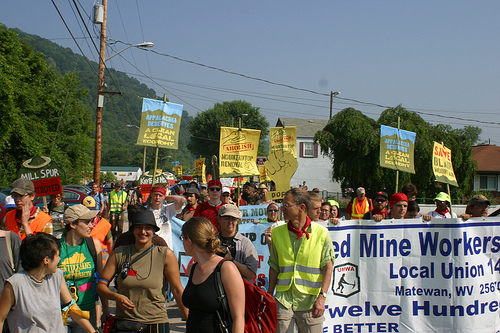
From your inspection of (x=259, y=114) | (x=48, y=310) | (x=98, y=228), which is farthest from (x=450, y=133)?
(x=259, y=114)

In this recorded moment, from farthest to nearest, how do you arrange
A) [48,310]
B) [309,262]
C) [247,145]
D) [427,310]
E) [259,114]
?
[259,114] < [247,145] < [427,310] < [309,262] < [48,310]

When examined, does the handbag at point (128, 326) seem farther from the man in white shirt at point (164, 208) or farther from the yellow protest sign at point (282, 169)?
the yellow protest sign at point (282, 169)

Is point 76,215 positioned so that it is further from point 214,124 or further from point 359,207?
point 214,124

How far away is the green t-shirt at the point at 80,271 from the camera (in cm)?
424

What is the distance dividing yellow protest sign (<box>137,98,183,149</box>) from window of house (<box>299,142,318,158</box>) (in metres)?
35.9

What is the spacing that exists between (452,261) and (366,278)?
103 centimetres

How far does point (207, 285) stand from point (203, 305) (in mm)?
127

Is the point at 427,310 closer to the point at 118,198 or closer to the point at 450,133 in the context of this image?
the point at 118,198

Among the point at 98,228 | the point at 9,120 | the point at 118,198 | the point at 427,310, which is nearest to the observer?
the point at 427,310

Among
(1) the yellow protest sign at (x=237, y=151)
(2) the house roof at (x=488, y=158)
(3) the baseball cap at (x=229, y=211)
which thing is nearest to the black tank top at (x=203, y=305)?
(3) the baseball cap at (x=229, y=211)

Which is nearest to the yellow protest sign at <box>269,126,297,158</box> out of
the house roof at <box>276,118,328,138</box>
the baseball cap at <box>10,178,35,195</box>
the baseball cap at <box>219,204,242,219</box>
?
the baseball cap at <box>219,204,242,219</box>

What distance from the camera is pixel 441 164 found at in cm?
885

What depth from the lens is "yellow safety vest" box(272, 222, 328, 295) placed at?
420 cm

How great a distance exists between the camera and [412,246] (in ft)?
18.1
